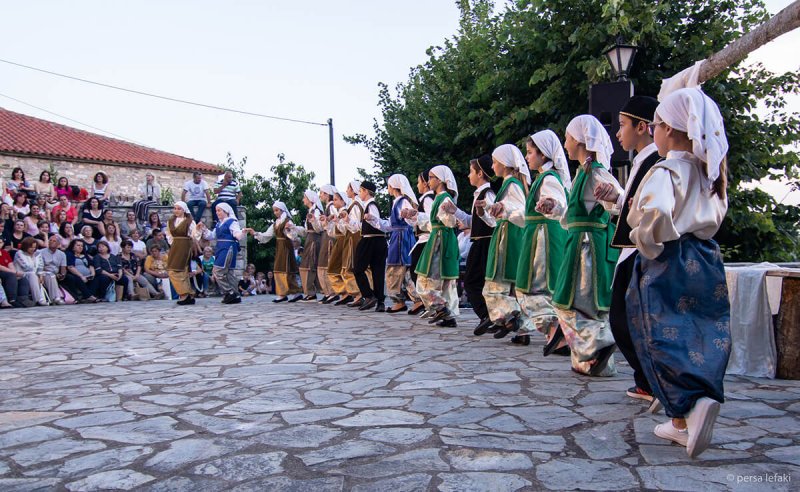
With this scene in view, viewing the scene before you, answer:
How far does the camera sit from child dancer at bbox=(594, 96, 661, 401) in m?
3.76

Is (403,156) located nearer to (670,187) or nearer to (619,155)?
(619,155)

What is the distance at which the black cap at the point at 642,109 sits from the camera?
404cm

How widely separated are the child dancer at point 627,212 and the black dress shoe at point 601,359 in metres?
0.57

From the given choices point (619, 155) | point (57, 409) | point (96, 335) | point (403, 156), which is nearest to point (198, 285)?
point (403, 156)

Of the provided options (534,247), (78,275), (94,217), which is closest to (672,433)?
(534,247)

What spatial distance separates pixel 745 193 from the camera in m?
11.7

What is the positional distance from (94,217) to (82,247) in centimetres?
127

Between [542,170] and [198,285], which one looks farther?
[198,285]

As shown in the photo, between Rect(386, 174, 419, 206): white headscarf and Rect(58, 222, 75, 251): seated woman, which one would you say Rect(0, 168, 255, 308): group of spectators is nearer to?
Rect(58, 222, 75, 251): seated woman

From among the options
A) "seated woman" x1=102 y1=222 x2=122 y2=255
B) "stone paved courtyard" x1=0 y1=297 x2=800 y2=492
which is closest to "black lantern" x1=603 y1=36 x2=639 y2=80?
"stone paved courtyard" x1=0 y1=297 x2=800 y2=492

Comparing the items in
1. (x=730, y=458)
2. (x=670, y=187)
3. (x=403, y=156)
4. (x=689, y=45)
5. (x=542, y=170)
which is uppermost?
(x=689, y=45)

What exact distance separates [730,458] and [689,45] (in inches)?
428

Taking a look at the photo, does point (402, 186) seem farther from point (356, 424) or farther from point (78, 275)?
point (78, 275)

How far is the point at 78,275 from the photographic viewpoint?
14.0 metres
